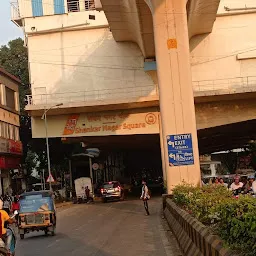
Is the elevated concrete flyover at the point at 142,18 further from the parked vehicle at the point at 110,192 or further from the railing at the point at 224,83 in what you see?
the parked vehicle at the point at 110,192

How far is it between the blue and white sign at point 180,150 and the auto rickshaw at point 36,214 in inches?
301

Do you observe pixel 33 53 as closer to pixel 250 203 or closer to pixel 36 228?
pixel 36 228

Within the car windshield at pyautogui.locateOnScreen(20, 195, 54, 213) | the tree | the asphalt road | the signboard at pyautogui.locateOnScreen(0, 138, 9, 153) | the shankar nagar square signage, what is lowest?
the asphalt road

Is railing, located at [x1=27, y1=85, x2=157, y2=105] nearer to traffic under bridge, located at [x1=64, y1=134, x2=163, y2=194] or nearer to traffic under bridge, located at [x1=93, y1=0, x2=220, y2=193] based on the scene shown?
traffic under bridge, located at [x1=64, y1=134, x2=163, y2=194]

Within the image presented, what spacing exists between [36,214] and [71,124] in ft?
90.7

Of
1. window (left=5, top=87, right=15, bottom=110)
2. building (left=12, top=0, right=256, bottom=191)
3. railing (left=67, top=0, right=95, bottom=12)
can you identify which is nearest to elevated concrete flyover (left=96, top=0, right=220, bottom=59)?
building (left=12, top=0, right=256, bottom=191)

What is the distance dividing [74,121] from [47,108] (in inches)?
120

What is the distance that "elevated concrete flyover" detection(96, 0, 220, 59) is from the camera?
32.7 meters

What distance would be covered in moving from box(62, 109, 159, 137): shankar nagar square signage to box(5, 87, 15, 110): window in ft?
37.8

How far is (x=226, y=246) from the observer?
20.7ft

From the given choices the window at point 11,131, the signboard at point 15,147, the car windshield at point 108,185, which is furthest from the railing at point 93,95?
the window at point 11,131

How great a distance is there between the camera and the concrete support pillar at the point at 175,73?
26.2m

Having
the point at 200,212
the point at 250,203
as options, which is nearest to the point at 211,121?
the point at 200,212

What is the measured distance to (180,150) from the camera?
2586cm
